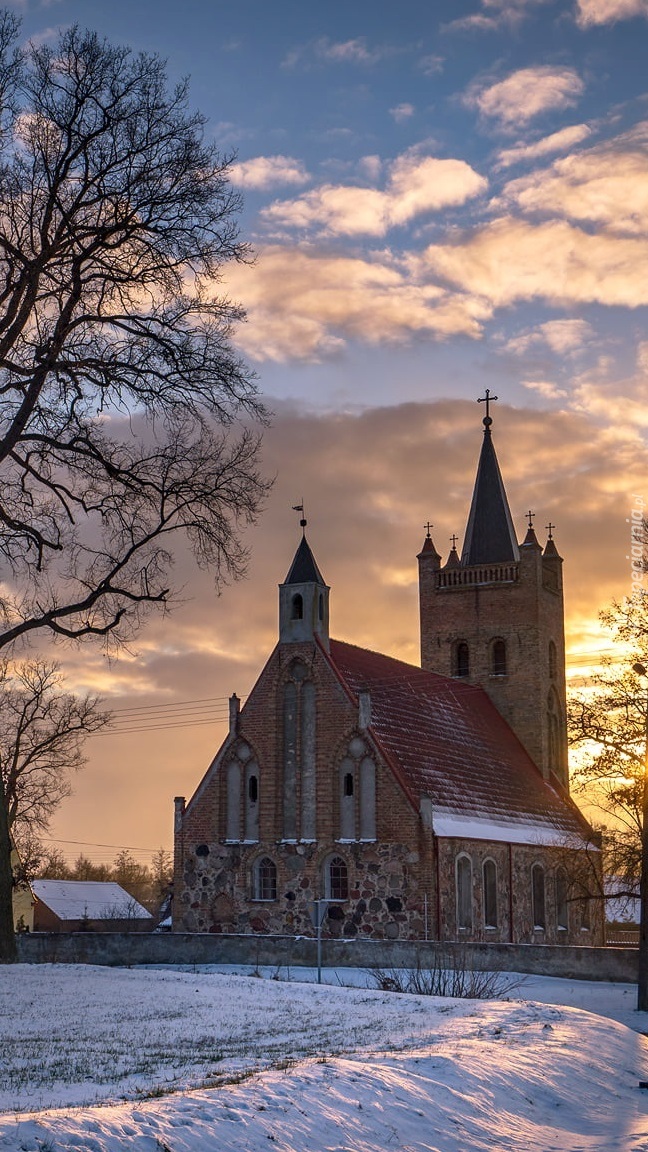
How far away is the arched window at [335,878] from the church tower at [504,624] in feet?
54.0

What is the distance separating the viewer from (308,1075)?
1044cm

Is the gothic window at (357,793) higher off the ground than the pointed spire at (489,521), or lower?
lower

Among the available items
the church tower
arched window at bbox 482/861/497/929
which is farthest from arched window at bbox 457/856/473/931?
the church tower

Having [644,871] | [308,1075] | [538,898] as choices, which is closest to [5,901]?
[644,871]

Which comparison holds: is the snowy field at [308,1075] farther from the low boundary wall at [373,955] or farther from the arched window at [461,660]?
the arched window at [461,660]

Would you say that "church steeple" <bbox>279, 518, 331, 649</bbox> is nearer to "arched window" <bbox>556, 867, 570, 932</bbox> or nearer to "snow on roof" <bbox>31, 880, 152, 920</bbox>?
"arched window" <bbox>556, 867, 570, 932</bbox>

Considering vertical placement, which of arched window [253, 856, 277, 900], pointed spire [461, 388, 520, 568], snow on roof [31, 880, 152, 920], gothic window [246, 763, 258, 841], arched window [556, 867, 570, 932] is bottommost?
snow on roof [31, 880, 152, 920]

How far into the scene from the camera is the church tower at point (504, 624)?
52.1 meters

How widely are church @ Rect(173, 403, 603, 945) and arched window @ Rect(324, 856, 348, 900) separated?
1.2 inches

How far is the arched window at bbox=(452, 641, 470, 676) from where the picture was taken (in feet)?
175

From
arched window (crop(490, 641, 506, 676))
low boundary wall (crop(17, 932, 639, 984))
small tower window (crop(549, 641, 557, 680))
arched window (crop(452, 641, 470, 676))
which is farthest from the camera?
small tower window (crop(549, 641, 557, 680))

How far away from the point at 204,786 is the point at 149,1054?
28.6 metres

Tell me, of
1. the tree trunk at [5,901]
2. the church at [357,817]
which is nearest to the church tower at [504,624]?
the church at [357,817]

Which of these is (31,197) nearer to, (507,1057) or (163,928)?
(507,1057)
